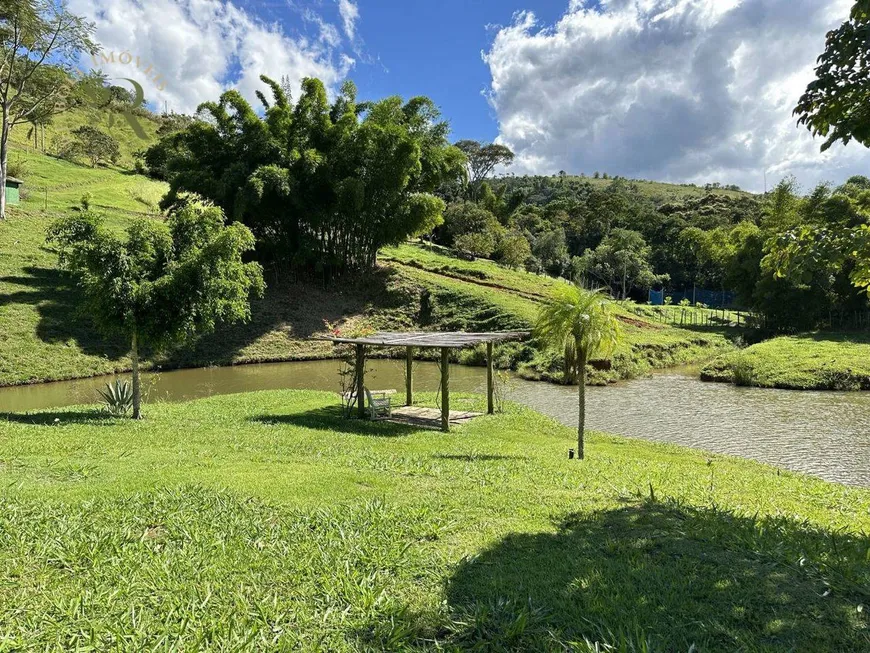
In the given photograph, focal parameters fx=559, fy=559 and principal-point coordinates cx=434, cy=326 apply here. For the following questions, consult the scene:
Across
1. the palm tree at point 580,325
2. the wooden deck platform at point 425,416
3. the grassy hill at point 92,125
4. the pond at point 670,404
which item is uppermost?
the grassy hill at point 92,125

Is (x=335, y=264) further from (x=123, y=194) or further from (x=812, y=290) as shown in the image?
(x=812, y=290)

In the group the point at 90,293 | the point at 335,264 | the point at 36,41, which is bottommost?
the point at 90,293

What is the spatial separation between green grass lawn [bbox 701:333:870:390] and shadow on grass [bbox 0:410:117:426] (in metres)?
23.0

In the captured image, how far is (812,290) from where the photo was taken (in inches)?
1378

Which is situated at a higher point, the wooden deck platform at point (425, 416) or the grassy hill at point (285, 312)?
the grassy hill at point (285, 312)

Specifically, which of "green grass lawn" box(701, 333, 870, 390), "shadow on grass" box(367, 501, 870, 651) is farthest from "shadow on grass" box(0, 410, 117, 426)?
"green grass lawn" box(701, 333, 870, 390)

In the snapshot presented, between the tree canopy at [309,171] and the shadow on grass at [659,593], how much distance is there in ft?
91.0

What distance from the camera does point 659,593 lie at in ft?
12.7

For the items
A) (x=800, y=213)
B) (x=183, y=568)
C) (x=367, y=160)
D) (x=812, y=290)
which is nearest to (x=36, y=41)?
(x=367, y=160)

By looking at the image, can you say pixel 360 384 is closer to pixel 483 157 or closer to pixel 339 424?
pixel 339 424

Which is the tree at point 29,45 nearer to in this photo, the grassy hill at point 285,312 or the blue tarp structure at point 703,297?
the grassy hill at point 285,312

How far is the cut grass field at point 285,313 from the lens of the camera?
22453 mm

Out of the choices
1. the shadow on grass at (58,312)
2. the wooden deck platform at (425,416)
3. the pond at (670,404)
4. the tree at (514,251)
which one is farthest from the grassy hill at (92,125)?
the wooden deck platform at (425,416)

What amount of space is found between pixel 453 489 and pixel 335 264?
30194 millimetres
